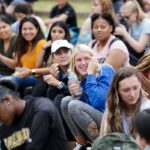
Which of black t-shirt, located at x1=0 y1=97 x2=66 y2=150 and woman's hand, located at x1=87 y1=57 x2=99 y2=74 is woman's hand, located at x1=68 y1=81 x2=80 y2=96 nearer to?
woman's hand, located at x1=87 y1=57 x2=99 y2=74

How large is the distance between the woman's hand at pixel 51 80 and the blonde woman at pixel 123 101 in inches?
57.8

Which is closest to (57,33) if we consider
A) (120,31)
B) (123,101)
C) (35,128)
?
(120,31)

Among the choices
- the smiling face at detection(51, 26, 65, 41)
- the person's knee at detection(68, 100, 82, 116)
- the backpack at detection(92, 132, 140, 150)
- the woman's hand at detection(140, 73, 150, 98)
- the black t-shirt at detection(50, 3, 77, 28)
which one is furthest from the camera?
the black t-shirt at detection(50, 3, 77, 28)

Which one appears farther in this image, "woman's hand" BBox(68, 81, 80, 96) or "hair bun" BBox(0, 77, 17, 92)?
"woman's hand" BBox(68, 81, 80, 96)

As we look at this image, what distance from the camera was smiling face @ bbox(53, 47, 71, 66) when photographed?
6363mm

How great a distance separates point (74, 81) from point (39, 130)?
1.24 meters

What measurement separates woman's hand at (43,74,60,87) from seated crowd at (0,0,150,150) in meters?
0.01

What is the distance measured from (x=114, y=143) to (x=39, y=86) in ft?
11.3

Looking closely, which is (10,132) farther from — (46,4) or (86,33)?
(46,4)

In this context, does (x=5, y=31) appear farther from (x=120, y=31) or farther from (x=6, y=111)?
(x=6, y=111)

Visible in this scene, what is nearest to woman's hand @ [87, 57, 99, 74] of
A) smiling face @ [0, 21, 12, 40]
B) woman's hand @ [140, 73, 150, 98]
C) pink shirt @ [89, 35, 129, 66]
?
woman's hand @ [140, 73, 150, 98]

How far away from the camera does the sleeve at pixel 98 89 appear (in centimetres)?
550

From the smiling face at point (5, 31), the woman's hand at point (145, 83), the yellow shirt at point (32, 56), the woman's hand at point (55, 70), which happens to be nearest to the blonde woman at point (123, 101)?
the woman's hand at point (145, 83)

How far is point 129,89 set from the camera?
15.5 feet
